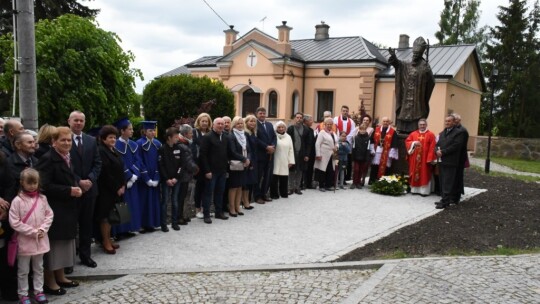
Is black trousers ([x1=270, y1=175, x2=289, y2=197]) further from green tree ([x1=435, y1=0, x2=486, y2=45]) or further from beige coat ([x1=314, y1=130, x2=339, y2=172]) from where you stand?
green tree ([x1=435, y1=0, x2=486, y2=45])

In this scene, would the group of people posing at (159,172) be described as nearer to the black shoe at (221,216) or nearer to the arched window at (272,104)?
the black shoe at (221,216)

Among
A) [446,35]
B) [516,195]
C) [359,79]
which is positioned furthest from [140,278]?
[446,35]

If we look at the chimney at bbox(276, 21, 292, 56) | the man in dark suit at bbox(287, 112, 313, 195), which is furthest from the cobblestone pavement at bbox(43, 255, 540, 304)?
the chimney at bbox(276, 21, 292, 56)

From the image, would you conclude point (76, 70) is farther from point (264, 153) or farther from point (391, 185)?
point (391, 185)

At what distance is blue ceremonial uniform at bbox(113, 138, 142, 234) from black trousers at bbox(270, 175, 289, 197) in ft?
12.5

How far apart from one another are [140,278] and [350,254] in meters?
→ 2.72

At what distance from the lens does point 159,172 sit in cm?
696

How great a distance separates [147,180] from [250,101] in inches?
902

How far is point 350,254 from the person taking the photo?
6.24 metres

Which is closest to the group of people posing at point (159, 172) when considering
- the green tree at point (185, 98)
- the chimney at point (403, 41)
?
the green tree at point (185, 98)

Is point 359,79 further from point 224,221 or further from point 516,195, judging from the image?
point 224,221

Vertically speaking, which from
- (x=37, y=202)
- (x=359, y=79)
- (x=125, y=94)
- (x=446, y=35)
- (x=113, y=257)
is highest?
(x=446, y=35)

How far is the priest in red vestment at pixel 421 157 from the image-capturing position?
1077 centimetres

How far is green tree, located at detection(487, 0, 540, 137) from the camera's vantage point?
3188 centimetres
